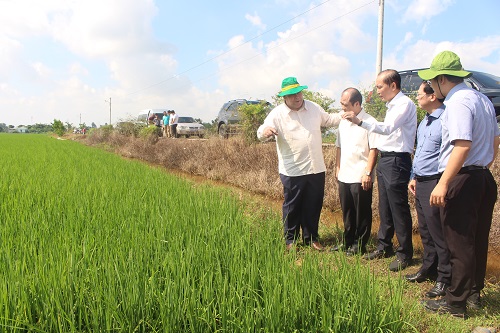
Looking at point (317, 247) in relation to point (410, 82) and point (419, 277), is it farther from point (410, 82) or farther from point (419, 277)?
point (410, 82)

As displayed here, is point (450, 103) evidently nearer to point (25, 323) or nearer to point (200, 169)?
point (25, 323)

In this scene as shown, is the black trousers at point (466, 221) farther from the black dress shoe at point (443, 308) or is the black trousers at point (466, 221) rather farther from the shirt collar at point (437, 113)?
the shirt collar at point (437, 113)

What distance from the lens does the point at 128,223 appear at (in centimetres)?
270

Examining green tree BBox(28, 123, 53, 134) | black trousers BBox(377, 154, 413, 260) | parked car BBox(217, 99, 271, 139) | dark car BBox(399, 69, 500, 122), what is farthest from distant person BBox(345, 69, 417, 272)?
green tree BBox(28, 123, 53, 134)

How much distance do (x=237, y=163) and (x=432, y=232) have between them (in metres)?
6.19

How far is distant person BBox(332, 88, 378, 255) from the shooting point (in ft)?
9.91

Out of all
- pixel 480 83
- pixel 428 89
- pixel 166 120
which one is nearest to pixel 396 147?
pixel 428 89

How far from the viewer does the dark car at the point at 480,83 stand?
20.1 feet

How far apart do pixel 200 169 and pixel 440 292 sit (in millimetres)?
7852

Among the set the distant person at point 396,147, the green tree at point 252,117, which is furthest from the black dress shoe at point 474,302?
the green tree at point 252,117

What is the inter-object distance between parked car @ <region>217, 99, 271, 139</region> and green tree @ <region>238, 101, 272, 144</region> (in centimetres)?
202

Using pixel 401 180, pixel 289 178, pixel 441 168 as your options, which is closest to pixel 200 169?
pixel 289 178

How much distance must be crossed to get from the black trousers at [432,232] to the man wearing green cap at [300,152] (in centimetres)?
94

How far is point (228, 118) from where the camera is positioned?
38.6 ft
